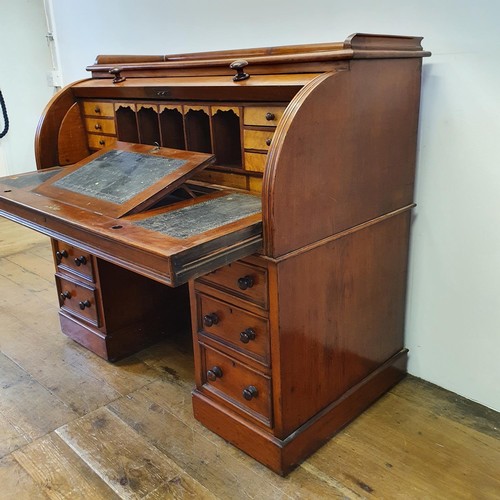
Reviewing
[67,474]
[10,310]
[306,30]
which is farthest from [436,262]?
[10,310]

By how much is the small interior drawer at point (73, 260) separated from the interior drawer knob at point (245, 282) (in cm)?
92

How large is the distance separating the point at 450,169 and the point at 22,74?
434 cm

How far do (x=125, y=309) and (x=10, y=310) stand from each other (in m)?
0.94

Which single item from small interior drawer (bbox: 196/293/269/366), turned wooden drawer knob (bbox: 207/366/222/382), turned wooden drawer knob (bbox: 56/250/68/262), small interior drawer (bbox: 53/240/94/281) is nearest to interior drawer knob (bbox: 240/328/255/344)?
small interior drawer (bbox: 196/293/269/366)

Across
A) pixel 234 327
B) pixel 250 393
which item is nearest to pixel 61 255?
pixel 234 327

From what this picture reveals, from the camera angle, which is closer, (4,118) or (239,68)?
(239,68)

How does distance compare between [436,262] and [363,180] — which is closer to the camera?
[363,180]

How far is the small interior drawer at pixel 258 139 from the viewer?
1.71 m

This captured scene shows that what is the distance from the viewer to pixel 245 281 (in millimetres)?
1603

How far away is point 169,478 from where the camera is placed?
1719mm

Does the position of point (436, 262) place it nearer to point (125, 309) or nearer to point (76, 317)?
point (125, 309)

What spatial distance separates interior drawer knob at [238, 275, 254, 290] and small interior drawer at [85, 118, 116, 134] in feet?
3.43

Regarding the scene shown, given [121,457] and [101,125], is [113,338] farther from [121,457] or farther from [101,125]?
[101,125]

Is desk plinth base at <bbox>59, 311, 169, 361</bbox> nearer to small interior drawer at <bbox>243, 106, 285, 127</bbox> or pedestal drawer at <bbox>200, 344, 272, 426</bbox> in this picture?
pedestal drawer at <bbox>200, 344, 272, 426</bbox>
